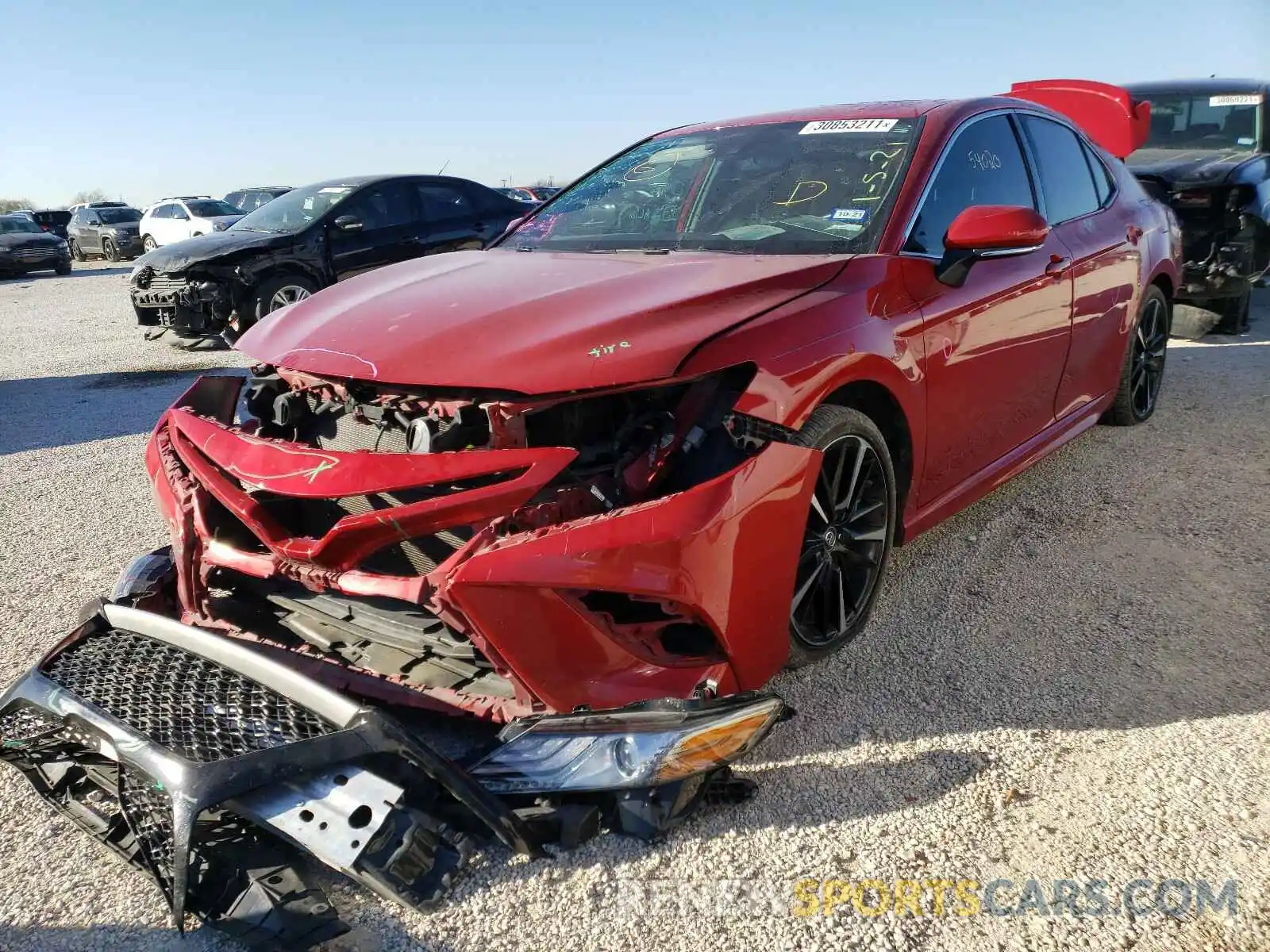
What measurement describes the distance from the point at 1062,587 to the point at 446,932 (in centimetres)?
243

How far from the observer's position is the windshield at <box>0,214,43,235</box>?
20.5 metres

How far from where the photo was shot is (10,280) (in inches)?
816

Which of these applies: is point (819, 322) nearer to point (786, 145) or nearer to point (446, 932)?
point (786, 145)

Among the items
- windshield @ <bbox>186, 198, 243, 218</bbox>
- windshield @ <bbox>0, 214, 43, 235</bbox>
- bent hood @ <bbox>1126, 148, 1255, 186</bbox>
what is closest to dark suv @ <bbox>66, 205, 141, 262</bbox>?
windshield @ <bbox>0, 214, 43, 235</bbox>

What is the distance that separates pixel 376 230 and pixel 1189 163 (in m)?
7.14

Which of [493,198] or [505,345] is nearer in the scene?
[505,345]

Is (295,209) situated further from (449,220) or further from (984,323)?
(984,323)

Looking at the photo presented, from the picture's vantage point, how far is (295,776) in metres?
1.81

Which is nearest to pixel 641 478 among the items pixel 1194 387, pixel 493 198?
pixel 1194 387

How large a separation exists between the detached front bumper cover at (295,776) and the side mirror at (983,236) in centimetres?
159

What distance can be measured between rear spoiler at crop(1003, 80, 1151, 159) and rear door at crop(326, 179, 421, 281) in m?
5.61

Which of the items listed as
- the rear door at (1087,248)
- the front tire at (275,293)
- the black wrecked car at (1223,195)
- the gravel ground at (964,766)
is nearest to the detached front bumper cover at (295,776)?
the gravel ground at (964,766)

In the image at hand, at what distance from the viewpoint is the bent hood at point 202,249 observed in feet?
27.2

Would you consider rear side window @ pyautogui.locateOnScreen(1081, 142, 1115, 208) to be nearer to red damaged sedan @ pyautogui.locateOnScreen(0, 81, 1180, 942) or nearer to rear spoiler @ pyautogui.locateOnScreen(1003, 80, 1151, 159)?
red damaged sedan @ pyautogui.locateOnScreen(0, 81, 1180, 942)
